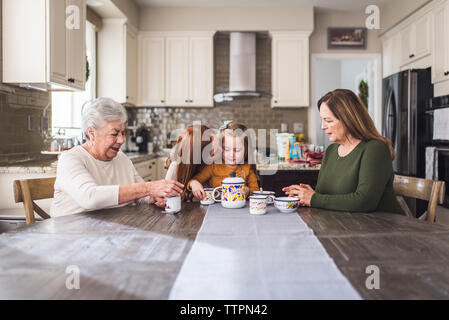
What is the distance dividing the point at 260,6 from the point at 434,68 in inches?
93.1

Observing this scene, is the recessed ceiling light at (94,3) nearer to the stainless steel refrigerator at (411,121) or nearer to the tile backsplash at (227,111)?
the tile backsplash at (227,111)

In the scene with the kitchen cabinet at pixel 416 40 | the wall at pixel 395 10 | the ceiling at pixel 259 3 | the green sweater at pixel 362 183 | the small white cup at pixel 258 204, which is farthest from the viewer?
the ceiling at pixel 259 3

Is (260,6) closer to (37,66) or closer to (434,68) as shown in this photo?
(434,68)

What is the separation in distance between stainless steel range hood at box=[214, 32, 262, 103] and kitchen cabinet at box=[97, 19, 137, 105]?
126cm

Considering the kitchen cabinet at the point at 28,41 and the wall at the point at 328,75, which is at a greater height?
the wall at the point at 328,75

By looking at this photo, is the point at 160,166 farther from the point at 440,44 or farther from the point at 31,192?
the point at 440,44

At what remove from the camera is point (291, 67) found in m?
5.25

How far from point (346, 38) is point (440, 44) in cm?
176

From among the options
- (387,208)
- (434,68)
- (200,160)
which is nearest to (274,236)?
(387,208)

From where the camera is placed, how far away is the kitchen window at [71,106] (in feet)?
12.4

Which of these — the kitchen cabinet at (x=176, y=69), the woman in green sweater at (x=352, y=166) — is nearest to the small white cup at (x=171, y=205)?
the woman in green sweater at (x=352, y=166)

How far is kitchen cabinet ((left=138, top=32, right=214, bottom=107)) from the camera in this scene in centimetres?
525

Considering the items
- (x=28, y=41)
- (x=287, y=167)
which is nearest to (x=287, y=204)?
(x=287, y=167)

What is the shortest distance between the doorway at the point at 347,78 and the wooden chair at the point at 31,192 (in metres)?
4.21
